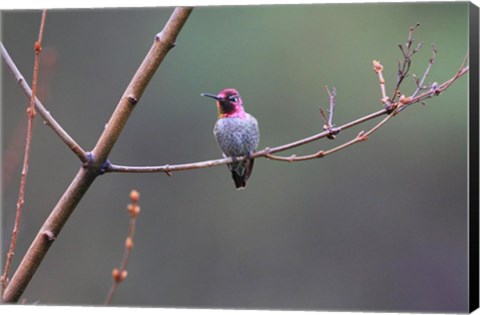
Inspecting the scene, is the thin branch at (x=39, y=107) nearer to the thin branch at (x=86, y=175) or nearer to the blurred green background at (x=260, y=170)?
the thin branch at (x=86, y=175)

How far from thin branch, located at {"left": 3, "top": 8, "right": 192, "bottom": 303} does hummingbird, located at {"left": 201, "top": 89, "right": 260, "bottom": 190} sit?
101cm

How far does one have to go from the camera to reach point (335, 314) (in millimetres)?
2672

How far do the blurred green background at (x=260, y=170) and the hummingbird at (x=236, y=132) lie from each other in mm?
155

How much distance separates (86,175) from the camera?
5.21 feet

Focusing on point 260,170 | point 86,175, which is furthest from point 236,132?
point 86,175

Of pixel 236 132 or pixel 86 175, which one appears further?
pixel 236 132

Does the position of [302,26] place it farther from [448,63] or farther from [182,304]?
[182,304]

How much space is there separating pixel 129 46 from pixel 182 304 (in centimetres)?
124

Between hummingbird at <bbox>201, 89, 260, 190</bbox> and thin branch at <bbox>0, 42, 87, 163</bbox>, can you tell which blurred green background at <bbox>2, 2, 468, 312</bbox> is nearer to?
hummingbird at <bbox>201, 89, 260, 190</bbox>

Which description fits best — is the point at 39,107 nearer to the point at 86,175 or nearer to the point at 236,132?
the point at 86,175

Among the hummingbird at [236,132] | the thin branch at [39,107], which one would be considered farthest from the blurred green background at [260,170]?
the thin branch at [39,107]

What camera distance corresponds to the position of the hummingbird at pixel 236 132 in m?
2.67

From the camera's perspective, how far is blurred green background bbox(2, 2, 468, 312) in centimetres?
271

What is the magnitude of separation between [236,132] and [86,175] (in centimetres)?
114
